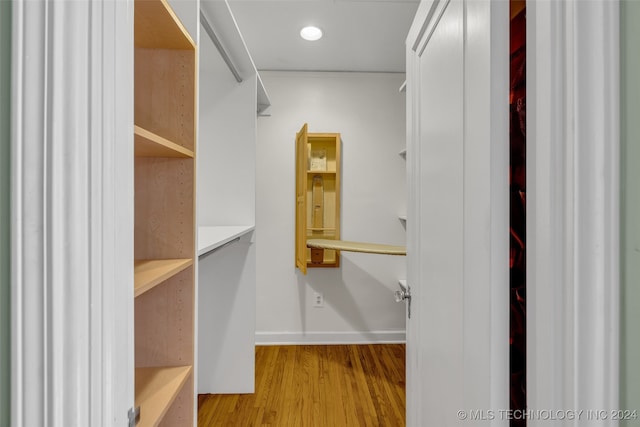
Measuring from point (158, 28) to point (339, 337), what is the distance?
2.81m

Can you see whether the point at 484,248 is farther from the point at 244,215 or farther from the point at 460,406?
the point at 244,215

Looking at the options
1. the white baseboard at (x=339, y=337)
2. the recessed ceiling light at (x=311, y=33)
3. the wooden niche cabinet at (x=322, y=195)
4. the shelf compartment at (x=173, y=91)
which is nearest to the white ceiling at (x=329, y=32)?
the recessed ceiling light at (x=311, y=33)

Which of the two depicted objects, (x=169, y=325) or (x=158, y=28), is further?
(x=169, y=325)

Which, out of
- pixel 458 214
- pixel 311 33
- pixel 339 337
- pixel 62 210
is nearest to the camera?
pixel 62 210

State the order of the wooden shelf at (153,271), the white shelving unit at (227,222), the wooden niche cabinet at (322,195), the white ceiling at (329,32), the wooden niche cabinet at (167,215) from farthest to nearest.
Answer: the wooden niche cabinet at (322,195) → the white shelving unit at (227,222) → the white ceiling at (329,32) → the wooden niche cabinet at (167,215) → the wooden shelf at (153,271)

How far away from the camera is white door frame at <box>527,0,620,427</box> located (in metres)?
0.45

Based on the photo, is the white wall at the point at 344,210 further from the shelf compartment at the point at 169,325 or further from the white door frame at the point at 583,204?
the white door frame at the point at 583,204

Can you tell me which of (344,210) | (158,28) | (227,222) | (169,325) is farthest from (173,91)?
(344,210)

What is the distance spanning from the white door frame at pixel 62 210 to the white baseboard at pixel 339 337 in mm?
2766

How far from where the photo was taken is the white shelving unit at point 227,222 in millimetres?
2297

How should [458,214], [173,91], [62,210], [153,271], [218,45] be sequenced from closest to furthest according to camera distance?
[62,210], [458,214], [153,271], [173,91], [218,45]

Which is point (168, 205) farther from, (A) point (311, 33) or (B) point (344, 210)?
(B) point (344, 210)

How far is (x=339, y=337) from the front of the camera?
3139 mm

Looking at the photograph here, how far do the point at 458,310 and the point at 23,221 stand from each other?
86 cm
